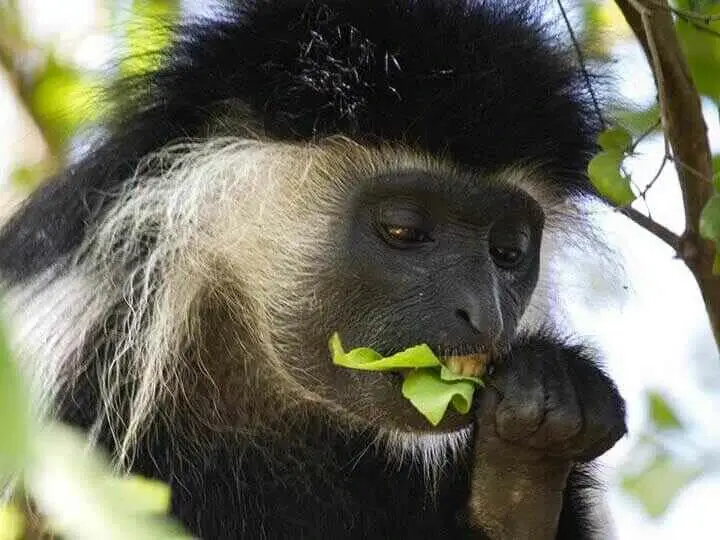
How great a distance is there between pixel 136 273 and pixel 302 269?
0.45m

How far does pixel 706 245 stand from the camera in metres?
2.25

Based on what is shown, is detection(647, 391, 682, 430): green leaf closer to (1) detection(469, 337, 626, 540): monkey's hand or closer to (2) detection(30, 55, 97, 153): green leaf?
(1) detection(469, 337, 626, 540): monkey's hand

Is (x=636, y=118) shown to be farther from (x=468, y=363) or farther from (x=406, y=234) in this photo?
(x=468, y=363)

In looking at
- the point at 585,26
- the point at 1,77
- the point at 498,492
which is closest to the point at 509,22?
the point at 585,26

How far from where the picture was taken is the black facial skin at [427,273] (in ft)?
8.61

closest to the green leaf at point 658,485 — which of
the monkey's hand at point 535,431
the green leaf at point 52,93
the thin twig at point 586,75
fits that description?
the monkey's hand at point 535,431

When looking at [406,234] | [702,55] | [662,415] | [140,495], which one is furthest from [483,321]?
[140,495]

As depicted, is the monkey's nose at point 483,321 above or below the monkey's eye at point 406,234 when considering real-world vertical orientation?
below

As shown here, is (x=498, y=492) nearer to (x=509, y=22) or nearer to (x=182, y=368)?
(x=182, y=368)

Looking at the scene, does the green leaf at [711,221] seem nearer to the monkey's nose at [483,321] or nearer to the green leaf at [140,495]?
the monkey's nose at [483,321]

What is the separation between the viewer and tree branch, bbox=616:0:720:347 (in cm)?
218

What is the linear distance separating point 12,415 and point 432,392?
7.40ft

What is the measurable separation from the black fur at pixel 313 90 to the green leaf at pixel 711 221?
1039mm

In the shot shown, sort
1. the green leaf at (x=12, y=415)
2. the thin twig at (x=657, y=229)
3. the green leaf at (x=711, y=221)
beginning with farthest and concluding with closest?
the thin twig at (x=657, y=229) → the green leaf at (x=711, y=221) → the green leaf at (x=12, y=415)
